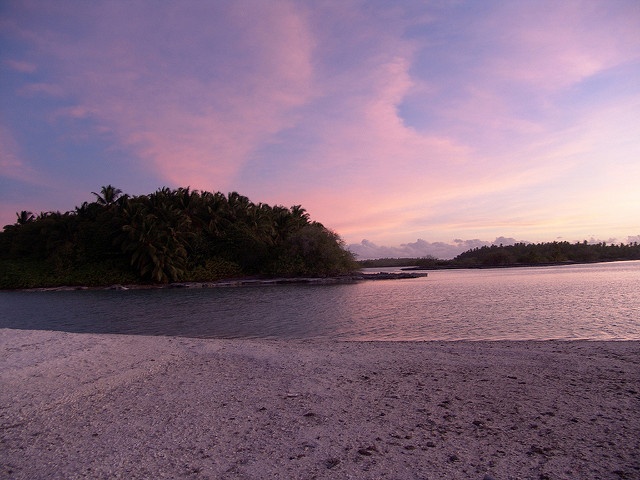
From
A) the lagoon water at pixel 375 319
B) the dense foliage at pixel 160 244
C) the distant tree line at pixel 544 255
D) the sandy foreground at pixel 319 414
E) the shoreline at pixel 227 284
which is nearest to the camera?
the sandy foreground at pixel 319 414

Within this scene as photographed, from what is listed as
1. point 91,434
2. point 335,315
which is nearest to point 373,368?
point 91,434

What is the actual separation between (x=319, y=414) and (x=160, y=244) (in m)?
50.4

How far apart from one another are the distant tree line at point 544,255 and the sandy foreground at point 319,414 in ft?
339

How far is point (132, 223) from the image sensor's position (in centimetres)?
5194

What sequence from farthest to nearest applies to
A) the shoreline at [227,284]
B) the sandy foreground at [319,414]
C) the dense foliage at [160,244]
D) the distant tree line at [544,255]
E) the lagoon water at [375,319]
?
1. the distant tree line at [544,255]
2. the dense foliage at [160,244]
3. the shoreline at [227,284]
4. the lagoon water at [375,319]
5. the sandy foreground at [319,414]

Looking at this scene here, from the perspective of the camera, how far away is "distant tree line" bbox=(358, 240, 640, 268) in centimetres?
10475

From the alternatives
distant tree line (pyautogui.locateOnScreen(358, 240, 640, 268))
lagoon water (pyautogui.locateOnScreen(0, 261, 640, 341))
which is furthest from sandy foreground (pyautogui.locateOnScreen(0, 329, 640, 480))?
distant tree line (pyautogui.locateOnScreen(358, 240, 640, 268))

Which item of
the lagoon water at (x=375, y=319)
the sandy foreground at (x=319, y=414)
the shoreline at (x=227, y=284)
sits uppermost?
the shoreline at (x=227, y=284)

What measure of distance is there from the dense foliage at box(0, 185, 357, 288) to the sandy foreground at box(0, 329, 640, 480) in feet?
148

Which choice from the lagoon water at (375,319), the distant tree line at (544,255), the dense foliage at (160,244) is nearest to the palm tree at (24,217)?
the dense foliage at (160,244)

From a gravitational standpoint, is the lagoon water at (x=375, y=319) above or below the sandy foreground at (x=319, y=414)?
below

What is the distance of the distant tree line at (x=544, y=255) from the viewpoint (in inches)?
4124

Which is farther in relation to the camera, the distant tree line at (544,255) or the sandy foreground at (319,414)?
the distant tree line at (544,255)

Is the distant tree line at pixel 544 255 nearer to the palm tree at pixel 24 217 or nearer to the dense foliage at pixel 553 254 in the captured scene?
the dense foliage at pixel 553 254
